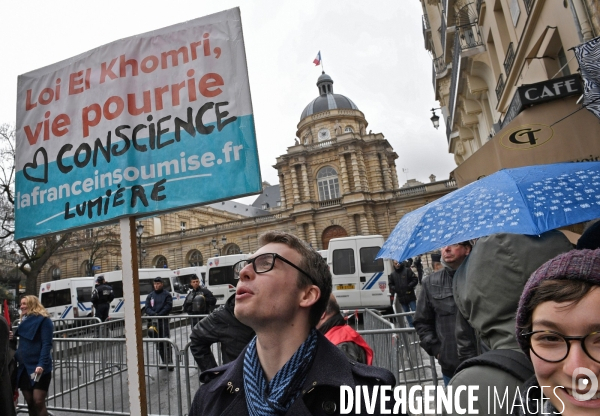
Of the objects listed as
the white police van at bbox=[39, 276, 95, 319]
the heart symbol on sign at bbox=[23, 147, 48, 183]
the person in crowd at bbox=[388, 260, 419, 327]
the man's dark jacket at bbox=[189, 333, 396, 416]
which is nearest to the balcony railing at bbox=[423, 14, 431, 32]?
the person in crowd at bbox=[388, 260, 419, 327]

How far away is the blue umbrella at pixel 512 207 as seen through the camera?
2260 mm

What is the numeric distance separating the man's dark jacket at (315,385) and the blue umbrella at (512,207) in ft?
3.80

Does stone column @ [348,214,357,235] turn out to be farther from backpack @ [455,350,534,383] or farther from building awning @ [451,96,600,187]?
backpack @ [455,350,534,383]

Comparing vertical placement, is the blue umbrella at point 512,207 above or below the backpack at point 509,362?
above

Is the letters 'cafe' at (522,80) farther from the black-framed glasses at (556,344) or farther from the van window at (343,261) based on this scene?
the van window at (343,261)

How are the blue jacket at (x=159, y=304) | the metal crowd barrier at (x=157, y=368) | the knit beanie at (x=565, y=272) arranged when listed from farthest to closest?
1. the blue jacket at (x=159, y=304)
2. the metal crowd barrier at (x=157, y=368)
3. the knit beanie at (x=565, y=272)

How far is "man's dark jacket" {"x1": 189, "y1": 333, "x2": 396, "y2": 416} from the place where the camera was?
1.33 m

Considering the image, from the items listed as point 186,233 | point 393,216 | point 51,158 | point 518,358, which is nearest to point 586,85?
point 518,358

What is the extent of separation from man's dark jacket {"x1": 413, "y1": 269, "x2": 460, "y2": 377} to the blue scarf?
103 inches

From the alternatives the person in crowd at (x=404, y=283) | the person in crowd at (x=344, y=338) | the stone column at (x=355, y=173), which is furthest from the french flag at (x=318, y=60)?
the person in crowd at (x=344, y=338)

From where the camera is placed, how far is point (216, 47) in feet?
8.71

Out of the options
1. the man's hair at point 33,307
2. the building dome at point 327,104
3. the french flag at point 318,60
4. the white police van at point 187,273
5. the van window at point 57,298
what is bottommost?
the man's hair at point 33,307

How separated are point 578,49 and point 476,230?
4203 millimetres

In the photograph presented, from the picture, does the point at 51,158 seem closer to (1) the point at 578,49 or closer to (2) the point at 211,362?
(2) the point at 211,362
